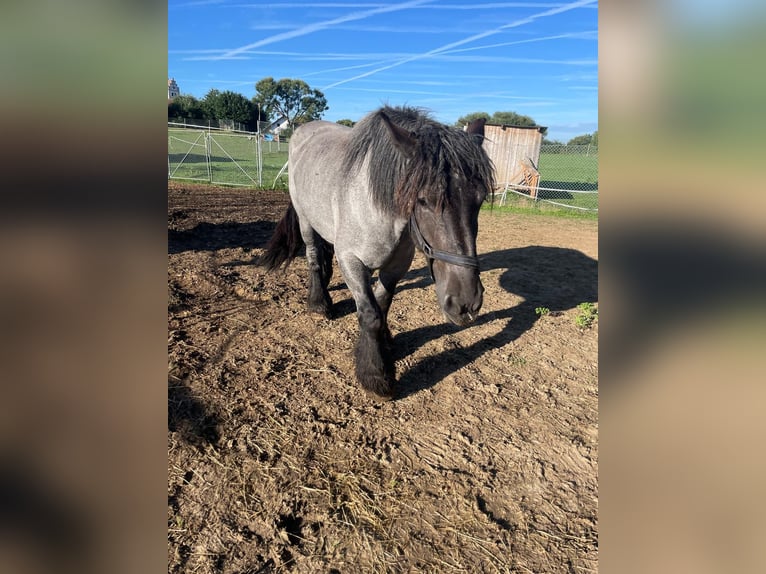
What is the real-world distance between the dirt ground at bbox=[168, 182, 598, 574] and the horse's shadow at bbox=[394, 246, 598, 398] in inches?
1.2

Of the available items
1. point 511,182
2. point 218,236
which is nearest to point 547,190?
point 511,182

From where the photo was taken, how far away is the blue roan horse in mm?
2490

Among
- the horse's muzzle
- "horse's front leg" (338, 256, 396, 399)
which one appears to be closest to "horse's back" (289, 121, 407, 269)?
"horse's front leg" (338, 256, 396, 399)

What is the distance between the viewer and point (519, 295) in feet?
18.4

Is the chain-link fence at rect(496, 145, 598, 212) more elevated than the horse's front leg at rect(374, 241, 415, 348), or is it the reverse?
the chain-link fence at rect(496, 145, 598, 212)

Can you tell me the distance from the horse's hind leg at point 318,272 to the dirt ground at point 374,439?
6.6 inches

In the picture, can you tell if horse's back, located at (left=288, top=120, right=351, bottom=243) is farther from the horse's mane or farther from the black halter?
the black halter

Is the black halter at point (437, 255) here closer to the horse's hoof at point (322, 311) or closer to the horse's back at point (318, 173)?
the horse's back at point (318, 173)

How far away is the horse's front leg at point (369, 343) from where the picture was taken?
10.7 feet

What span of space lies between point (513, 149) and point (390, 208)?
589 inches

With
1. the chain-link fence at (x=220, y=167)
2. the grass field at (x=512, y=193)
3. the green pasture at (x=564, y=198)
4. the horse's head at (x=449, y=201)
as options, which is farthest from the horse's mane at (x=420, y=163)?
the chain-link fence at (x=220, y=167)
